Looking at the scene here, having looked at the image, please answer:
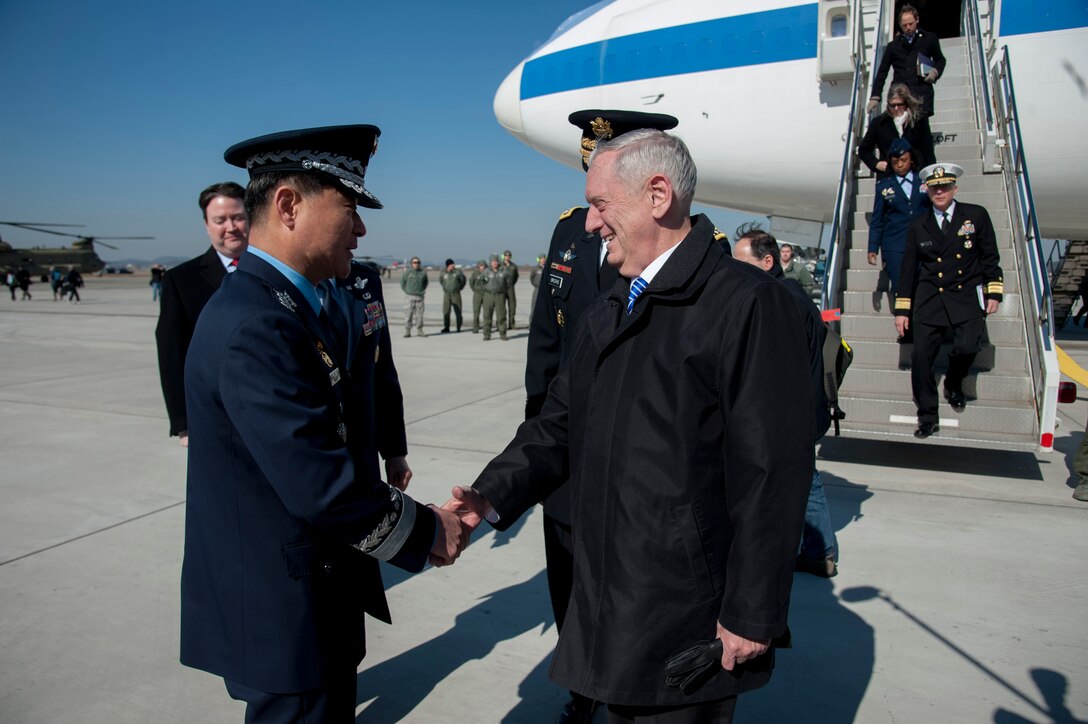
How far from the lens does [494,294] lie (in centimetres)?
→ 1420

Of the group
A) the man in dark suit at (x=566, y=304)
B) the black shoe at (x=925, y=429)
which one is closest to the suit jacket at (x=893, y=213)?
the black shoe at (x=925, y=429)

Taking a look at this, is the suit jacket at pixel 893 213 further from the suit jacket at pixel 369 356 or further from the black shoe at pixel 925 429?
the suit jacket at pixel 369 356

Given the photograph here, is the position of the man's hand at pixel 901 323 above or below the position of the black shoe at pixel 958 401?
above

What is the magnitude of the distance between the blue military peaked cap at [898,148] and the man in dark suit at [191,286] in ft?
18.9

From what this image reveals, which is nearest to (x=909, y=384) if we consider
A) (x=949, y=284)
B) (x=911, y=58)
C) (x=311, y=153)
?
(x=949, y=284)

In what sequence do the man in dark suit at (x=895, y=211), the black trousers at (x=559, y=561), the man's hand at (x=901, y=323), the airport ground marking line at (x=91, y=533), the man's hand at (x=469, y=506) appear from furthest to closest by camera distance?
the man in dark suit at (x=895, y=211)
the man's hand at (x=901, y=323)
the airport ground marking line at (x=91, y=533)
the black trousers at (x=559, y=561)
the man's hand at (x=469, y=506)

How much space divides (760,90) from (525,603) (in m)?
8.52

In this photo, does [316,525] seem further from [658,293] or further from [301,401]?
[658,293]

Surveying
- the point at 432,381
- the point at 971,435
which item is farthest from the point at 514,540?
the point at 432,381

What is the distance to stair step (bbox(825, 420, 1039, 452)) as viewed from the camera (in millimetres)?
5188

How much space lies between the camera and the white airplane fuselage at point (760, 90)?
8.67 metres

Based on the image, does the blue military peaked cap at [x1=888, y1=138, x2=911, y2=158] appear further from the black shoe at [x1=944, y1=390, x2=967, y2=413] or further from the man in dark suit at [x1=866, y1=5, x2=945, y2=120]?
the black shoe at [x1=944, y1=390, x2=967, y2=413]

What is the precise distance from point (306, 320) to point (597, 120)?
5.09 feet

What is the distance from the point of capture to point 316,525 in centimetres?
158
